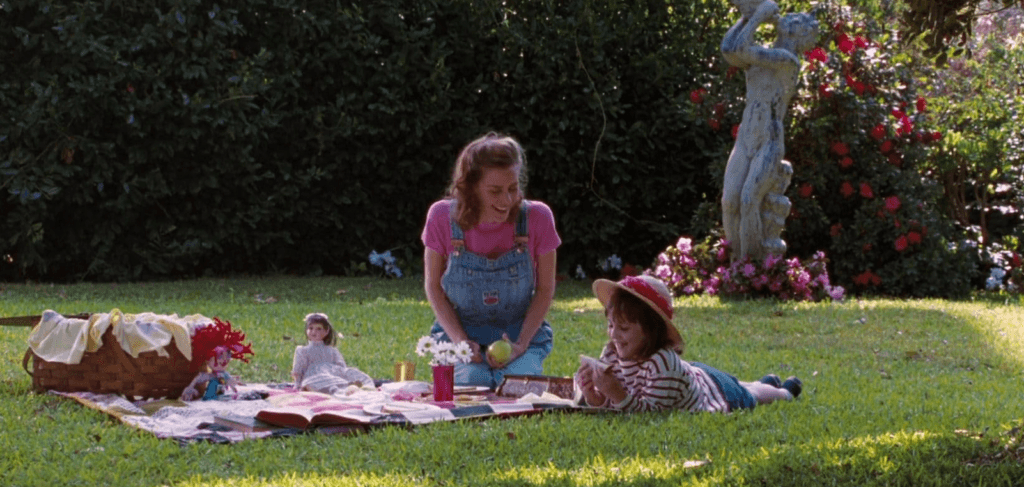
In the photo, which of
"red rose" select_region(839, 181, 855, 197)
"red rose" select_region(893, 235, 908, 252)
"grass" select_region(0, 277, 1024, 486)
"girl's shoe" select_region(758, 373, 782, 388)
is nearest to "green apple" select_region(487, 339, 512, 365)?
"grass" select_region(0, 277, 1024, 486)

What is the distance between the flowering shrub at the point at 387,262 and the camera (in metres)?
11.6

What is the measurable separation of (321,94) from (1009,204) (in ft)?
21.0

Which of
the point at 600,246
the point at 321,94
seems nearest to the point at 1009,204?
the point at 600,246

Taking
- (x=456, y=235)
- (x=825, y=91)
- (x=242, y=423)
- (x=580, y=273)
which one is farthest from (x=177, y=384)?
(x=825, y=91)

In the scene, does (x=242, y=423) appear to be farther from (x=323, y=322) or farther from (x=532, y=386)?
(x=532, y=386)

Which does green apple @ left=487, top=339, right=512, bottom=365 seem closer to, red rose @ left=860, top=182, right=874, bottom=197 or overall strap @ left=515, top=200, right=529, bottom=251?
overall strap @ left=515, top=200, right=529, bottom=251

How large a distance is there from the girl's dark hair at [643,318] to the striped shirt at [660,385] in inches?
1.4

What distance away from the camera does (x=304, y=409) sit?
16.1ft

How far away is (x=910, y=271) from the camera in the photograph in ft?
34.4

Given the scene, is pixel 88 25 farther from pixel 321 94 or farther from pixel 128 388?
pixel 128 388

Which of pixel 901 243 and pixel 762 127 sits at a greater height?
pixel 762 127

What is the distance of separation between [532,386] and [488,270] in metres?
0.60

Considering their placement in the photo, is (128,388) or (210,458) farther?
(128,388)

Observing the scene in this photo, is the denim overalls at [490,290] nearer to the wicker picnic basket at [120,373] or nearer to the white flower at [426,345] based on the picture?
the white flower at [426,345]
